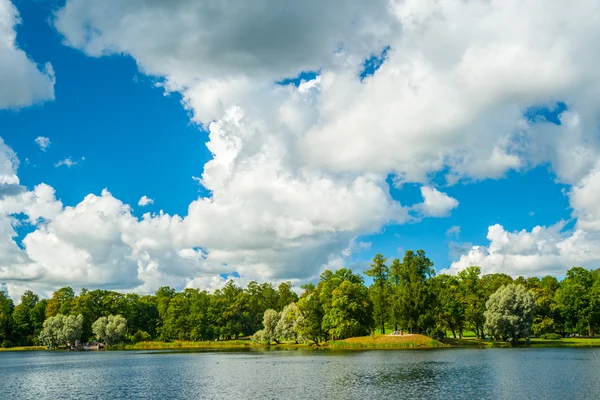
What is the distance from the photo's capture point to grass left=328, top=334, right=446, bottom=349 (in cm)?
11031

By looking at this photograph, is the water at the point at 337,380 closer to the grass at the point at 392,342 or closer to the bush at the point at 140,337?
the grass at the point at 392,342

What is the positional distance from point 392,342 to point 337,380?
58842 millimetres

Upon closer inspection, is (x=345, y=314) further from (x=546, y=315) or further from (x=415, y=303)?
(x=546, y=315)

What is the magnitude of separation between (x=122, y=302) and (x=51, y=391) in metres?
126

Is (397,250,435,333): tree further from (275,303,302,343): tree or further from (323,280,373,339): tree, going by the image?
(275,303,302,343): tree

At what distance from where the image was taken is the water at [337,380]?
155 ft

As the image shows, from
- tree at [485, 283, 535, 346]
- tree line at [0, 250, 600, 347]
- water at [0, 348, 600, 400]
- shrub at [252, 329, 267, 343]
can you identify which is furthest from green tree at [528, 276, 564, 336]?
shrub at [252, 329, 267, 343]

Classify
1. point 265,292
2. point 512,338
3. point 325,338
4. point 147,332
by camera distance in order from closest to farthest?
1. point 512,338
2. point 325,338
3. point 147,332
4. point 265,292

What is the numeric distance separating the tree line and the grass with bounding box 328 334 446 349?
4.59 metres

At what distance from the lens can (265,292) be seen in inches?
7687

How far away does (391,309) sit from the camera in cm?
12188

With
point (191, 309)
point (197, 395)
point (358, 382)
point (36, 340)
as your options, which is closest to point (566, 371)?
point (358, 382)

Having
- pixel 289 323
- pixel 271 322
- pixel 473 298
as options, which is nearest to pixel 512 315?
pixel 473 298

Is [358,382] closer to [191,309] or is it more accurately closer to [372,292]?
[372,292]
